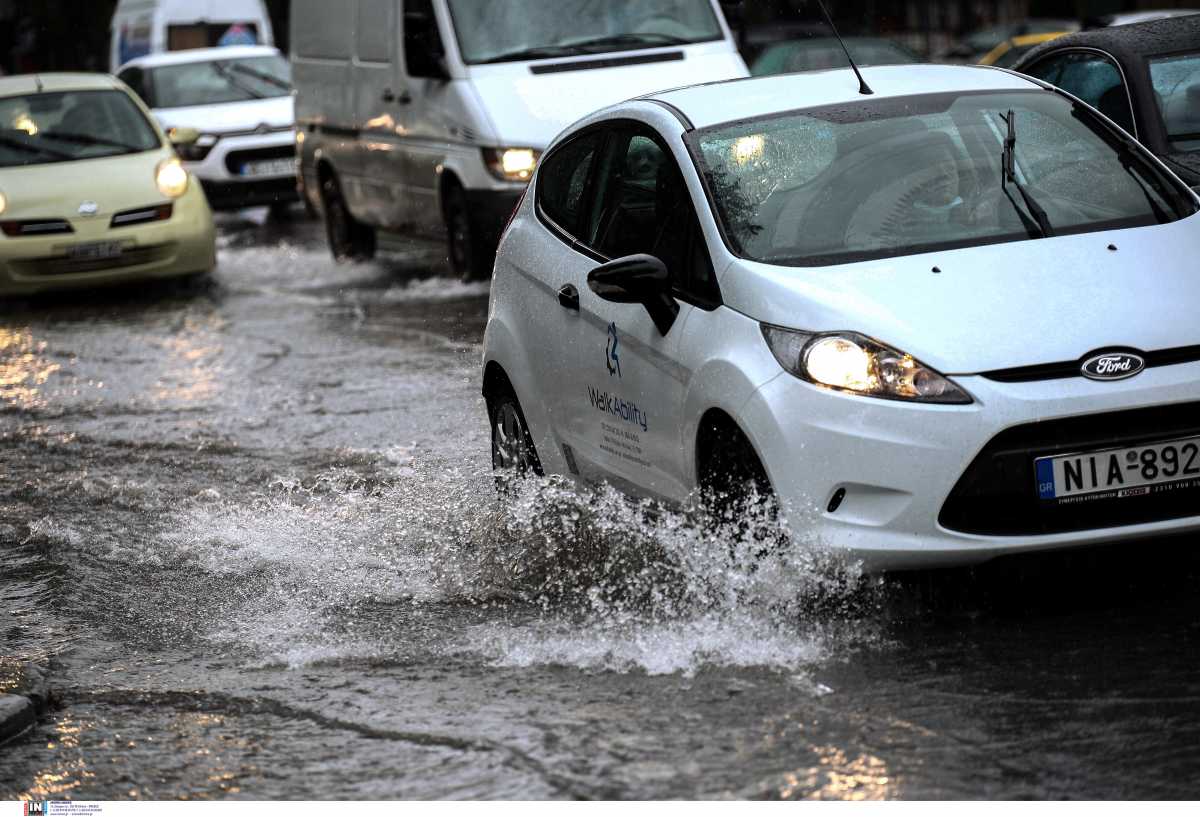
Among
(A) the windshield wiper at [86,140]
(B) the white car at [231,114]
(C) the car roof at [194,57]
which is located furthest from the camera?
(C) the car roof at [194,57]

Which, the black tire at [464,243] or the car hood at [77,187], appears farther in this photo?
the car hood at [77,187]

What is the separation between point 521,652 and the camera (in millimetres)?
5648

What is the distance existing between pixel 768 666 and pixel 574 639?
0.67 meters

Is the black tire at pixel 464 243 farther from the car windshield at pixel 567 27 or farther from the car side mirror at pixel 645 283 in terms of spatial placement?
the car side mirror at pixel 645 283

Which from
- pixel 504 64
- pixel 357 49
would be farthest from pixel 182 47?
pixel 504 64

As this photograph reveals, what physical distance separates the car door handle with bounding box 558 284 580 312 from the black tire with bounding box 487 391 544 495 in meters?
0.69

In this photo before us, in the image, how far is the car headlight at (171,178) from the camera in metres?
15.9

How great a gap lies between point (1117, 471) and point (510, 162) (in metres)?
8.53

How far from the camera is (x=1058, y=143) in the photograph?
6500mm

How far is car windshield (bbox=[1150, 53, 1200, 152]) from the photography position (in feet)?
29.0

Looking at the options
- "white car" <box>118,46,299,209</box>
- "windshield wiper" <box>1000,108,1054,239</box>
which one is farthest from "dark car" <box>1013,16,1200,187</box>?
"white car" <box>118,46,299,209</box>

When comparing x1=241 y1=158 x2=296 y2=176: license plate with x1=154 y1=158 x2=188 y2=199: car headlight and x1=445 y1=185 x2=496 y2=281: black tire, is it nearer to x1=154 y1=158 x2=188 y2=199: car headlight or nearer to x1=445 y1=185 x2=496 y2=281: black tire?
x1=154 y1=158 x2=188 y2=199: car headlight

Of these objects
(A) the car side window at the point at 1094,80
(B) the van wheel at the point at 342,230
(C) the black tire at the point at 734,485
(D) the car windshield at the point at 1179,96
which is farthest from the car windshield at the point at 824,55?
(C) the black tire at the point at 734,485

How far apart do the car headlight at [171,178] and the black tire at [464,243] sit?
255cm
